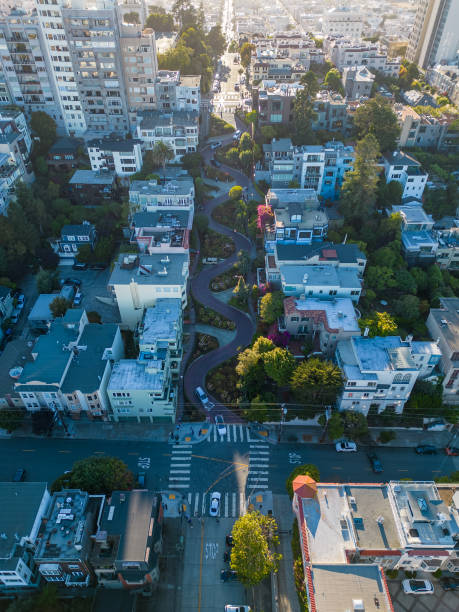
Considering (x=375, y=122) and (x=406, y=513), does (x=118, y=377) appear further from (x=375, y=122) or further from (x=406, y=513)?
(x=375, y=122)

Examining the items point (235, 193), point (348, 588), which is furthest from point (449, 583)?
point (235, 193)

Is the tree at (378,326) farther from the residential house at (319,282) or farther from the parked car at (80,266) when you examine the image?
the parked car at (80,266)

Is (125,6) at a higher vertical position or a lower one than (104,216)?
higher

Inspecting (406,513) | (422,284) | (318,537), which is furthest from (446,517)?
(422,284)

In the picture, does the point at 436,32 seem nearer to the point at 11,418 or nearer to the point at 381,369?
the point at 381,369

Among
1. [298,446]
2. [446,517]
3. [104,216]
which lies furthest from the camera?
[104,216]

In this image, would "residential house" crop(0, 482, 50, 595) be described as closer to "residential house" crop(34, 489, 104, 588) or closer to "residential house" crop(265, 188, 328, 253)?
"residential house" crop(34, 489, 104, 588)

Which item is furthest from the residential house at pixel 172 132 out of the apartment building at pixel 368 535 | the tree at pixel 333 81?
the apartment building at pixel 368 535
